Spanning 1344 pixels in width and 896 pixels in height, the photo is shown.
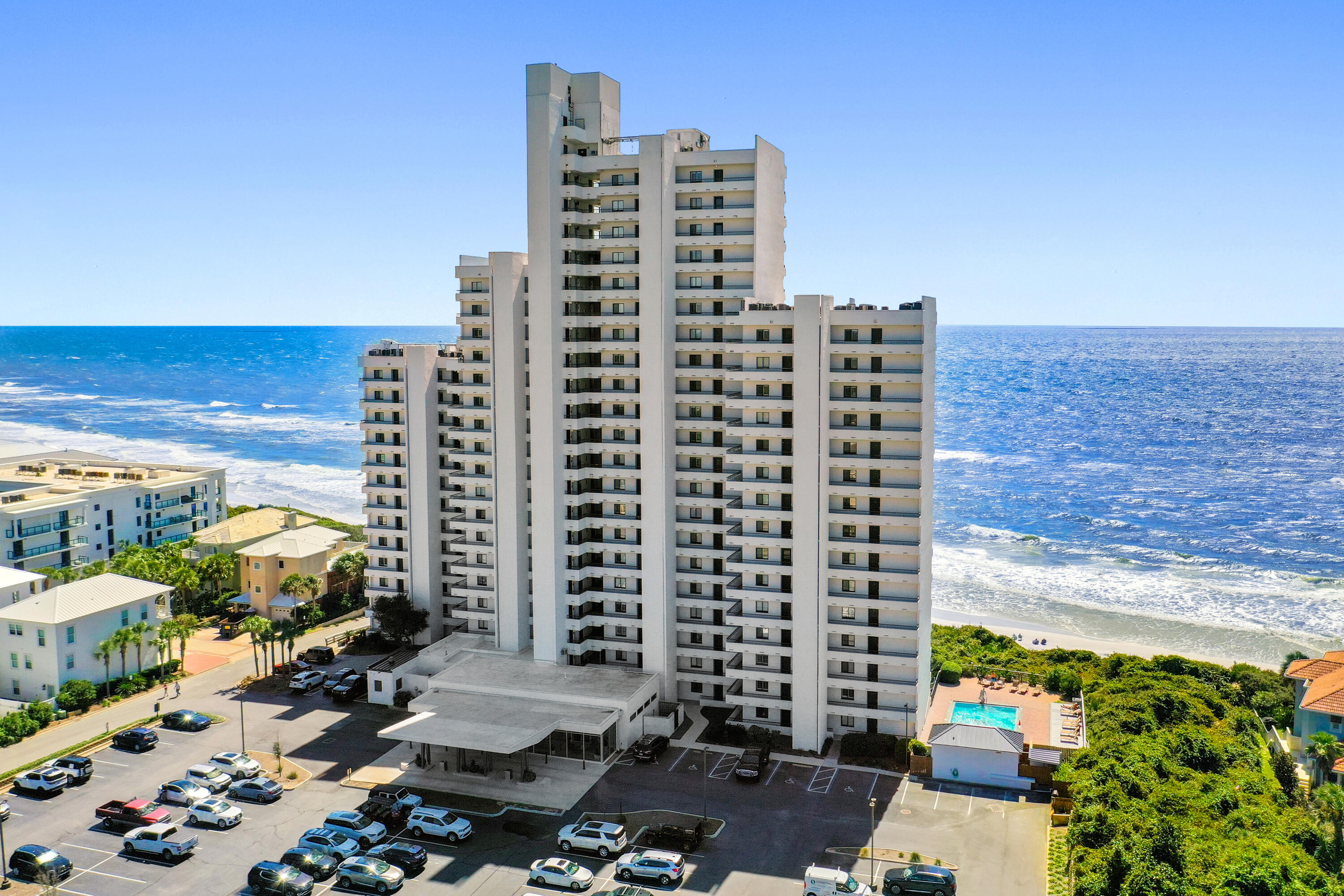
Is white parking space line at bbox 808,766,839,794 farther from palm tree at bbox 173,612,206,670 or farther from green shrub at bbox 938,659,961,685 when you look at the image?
palm tree at bbox 173,612,206,670

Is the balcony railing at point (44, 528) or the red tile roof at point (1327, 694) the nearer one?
the red tile roof at point (1327, 694)

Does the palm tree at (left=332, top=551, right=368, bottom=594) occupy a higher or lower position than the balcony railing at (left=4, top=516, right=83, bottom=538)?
lower

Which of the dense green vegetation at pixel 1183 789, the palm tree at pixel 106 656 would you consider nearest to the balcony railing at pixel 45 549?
the palm tree at pixel 106 656

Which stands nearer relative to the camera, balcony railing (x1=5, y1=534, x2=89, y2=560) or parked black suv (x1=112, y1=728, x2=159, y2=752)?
parked black suv (x1=112, y1=728, x2=159, y2=752)

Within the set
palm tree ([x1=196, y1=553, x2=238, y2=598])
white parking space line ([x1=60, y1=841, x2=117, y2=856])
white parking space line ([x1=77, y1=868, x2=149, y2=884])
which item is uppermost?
palm tree ([x1=196, y1=553, x2=238, y2=598])

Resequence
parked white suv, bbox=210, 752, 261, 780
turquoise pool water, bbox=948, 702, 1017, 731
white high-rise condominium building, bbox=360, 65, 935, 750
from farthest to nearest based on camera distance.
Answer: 1. turquoise pool water, bbox=948, 702, 1017, 731
2. white high-rise condominium building, bbox=360, 65, 935, 750
3. parked white suv, bbox=210, 752, 261, 780

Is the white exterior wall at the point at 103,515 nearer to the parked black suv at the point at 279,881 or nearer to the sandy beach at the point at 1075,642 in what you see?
the parked black suv at the point at 279,881

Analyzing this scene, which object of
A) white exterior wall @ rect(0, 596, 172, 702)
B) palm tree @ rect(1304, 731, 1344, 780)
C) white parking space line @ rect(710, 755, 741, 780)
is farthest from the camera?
white exterior wall @ rect(0, 596, 172, 702)

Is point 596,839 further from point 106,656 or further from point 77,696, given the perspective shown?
point 106,656

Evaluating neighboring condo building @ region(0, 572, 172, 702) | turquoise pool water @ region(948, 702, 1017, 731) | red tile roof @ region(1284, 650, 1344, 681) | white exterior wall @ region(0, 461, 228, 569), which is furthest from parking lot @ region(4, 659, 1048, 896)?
white exterior wall @ region(0, 461, 228, 569)
